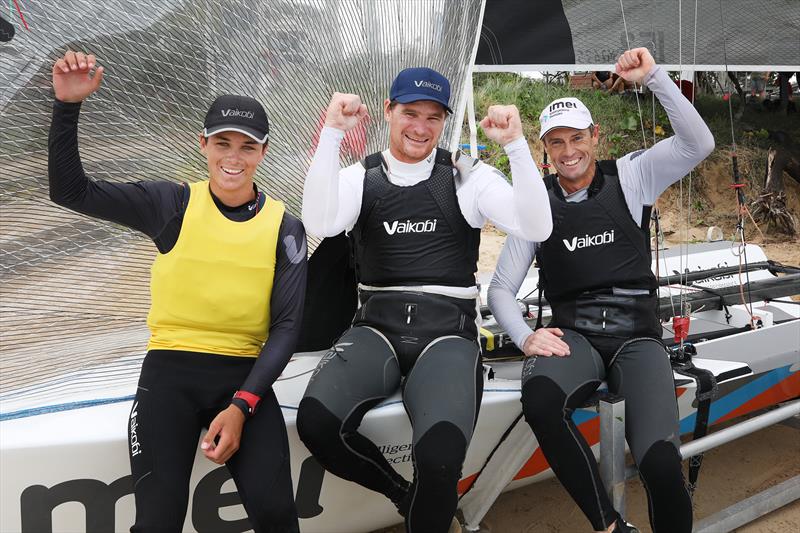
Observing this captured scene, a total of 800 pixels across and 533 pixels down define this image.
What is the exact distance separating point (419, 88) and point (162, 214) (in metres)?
0.66

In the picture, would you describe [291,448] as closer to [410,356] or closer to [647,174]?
[410,356]

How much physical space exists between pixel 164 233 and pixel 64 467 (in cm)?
53

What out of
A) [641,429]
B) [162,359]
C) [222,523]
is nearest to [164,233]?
[162,359]

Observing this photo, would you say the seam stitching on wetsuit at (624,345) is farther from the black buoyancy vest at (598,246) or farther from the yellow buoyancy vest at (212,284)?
the yellow buoyancy vest at (212,284)

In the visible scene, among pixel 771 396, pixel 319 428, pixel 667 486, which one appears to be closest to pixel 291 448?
pixel 319 428

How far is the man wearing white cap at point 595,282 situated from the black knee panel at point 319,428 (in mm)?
467

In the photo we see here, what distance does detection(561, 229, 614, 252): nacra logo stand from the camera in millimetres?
Answer: 1778

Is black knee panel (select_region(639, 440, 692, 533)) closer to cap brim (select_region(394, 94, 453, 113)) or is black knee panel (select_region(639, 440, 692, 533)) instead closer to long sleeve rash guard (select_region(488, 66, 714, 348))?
long sleeve rash guard (select_region(488, 66, 714, 348))

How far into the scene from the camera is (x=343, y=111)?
1466 millimetres

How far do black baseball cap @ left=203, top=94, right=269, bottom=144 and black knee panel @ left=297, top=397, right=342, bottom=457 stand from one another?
592 mm

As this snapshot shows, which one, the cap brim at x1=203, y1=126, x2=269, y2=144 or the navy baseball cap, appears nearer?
the cap brim at x1=203, y1=126, x2=269, y2=144

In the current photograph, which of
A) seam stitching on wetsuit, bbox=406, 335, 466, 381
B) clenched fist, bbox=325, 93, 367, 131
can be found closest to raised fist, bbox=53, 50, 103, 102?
clenched fist, bbox=325, 93, 367, 131

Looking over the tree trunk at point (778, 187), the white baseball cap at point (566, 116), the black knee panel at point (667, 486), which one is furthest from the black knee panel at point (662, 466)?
the tree trunk at point (778, 187)

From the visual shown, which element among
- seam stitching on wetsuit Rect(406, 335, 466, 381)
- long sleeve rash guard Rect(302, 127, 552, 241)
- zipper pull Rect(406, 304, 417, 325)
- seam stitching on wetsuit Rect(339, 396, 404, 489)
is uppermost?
long sleeve rash guard Rect(302, 127, 552, 241)
